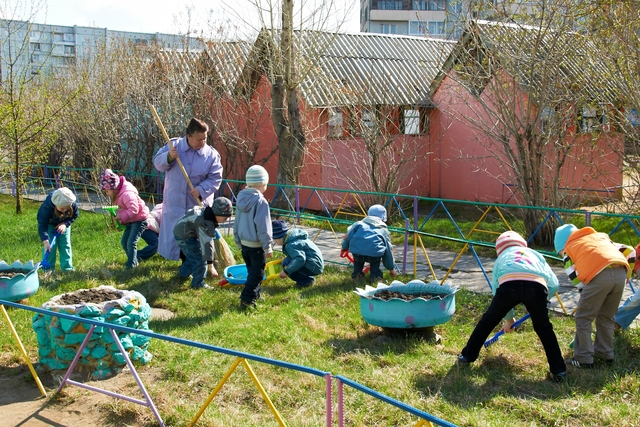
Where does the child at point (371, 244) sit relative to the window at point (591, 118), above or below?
below

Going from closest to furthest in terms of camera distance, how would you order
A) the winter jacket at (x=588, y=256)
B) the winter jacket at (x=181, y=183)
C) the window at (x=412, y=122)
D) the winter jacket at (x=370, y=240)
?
the winter jacket at (x=588, y=256), the winter jacket at (x=370, y=240), the winter jacket at (x=181, y=183), the window at (x=412, y=122)

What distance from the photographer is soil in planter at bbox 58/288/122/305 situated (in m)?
4.79

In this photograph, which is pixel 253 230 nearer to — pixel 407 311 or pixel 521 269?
pixel 407 311

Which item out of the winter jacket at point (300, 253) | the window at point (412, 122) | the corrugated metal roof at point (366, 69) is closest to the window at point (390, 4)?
the corrugated metal roof at point (366, 69)

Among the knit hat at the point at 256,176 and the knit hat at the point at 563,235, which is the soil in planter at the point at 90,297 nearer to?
the knit hat at the point at 256,176

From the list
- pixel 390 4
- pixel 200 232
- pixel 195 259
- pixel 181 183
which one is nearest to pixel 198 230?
pixel 200 232

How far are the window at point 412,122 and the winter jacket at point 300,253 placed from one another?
7030 millimetres

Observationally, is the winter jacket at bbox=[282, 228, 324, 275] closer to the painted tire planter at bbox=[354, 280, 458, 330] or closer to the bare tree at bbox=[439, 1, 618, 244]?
the painted tire planter at bbox=[354, 280, 458, 330]

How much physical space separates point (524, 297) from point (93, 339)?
286 centimetres

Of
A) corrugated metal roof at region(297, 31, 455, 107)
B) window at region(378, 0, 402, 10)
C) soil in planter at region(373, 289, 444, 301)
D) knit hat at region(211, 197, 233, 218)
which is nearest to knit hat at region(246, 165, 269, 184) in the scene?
knit hat at region(211, 197, 233, 218)

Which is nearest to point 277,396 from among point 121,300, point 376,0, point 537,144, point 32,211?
point 121,300

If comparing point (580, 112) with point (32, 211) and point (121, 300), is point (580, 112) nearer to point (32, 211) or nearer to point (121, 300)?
point (121, 300)

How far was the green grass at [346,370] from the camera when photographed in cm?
376

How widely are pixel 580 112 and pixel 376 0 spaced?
49757 millimetres
